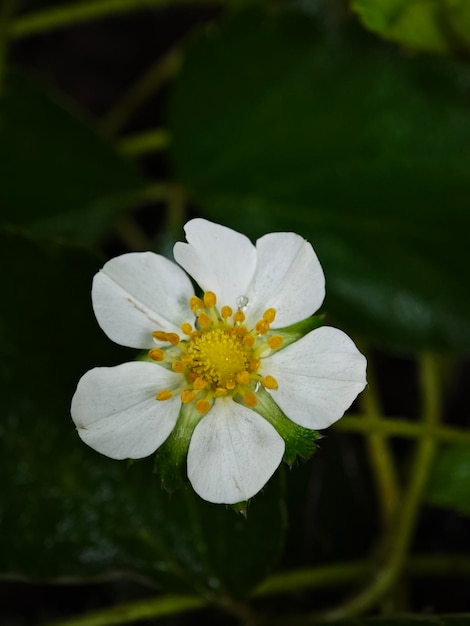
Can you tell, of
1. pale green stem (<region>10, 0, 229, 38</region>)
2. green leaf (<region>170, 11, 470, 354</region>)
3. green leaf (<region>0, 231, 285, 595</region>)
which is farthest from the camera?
pale green stem (<region>10, 0, 229, 38</region>)

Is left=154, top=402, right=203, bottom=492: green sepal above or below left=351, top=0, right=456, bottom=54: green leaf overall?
below

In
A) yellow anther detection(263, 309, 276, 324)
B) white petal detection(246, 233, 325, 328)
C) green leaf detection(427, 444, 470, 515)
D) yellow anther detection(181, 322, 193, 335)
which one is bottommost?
green leaf detection(427, 444, 470, 515)

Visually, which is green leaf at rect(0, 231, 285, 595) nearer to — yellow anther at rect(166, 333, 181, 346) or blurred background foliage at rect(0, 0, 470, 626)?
blurred background foliage at rect(0, 0, 470, 626)

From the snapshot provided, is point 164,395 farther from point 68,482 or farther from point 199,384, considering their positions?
point 68,482

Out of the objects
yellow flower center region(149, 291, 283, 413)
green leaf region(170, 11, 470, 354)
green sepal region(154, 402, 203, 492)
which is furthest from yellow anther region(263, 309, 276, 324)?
green leaf region(170, 11, 470, 354)

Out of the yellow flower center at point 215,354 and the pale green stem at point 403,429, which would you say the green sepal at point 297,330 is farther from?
the pale green stem at point 403,429

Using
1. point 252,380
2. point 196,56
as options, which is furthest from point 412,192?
point 252,380

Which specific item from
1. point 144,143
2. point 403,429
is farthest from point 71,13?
point 403,429

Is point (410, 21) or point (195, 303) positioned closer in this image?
point (195, 303)
